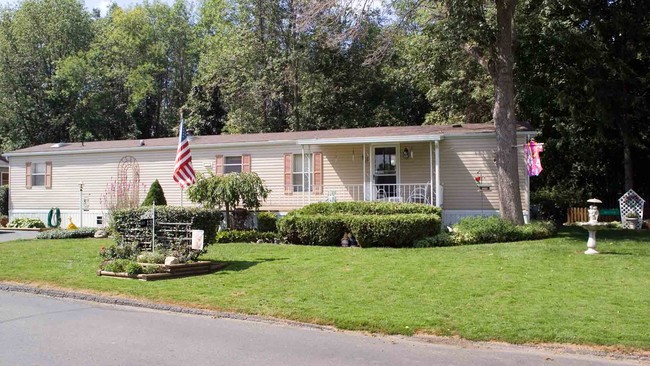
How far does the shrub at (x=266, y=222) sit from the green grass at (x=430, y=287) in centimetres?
337

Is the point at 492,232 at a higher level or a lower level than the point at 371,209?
lower

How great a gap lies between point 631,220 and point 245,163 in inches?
558

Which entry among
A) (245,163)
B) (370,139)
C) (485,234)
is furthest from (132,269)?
(245,163)

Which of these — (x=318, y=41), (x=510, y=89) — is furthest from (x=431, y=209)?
(x=318, y=41)

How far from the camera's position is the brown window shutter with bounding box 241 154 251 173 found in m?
21.7

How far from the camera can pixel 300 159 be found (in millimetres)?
21266

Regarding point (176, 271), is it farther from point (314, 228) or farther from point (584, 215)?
point (584, 215)

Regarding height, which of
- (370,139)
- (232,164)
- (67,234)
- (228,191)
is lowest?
(67,234)

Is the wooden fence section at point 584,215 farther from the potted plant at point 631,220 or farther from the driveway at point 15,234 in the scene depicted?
the driveway at point 15,234

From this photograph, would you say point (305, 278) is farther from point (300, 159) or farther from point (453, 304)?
point (300, 159)

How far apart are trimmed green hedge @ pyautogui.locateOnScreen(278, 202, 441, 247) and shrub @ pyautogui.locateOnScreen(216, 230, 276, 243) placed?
0.64 metres

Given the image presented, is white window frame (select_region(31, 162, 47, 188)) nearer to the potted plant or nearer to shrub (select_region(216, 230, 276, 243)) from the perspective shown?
shrub (select_region(216, 230, 276, 243))

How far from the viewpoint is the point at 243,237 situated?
17.1 metres

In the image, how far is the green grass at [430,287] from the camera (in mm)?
7129
